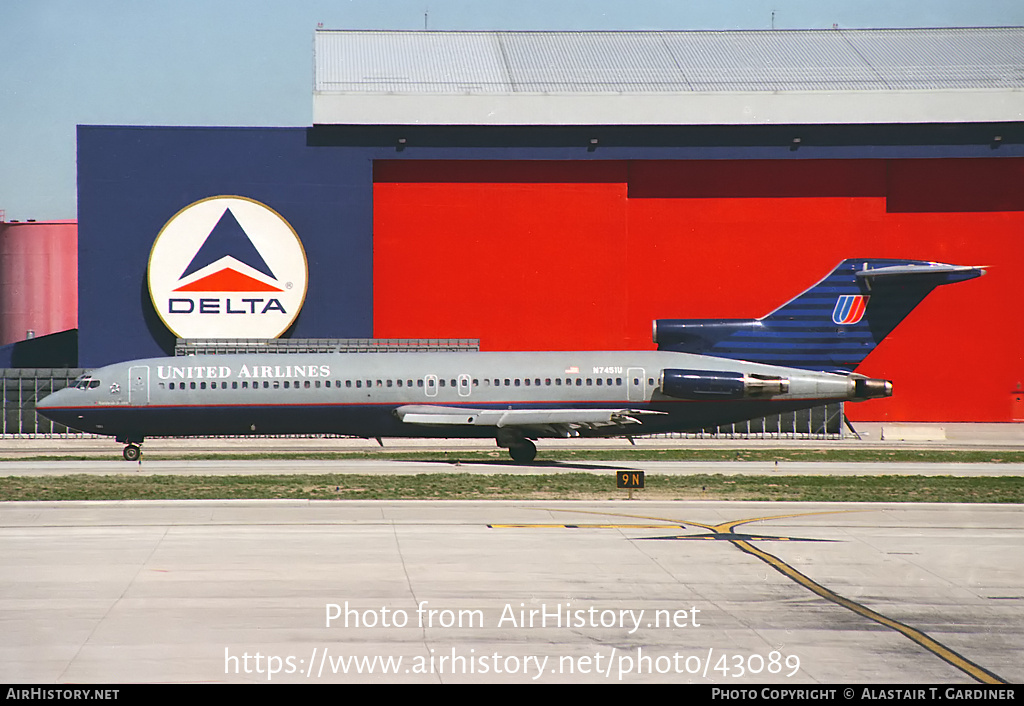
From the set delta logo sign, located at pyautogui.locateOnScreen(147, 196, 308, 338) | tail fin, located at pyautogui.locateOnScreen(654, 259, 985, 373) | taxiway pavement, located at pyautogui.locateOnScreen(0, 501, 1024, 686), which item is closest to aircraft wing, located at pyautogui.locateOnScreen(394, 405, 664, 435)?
tail fin, located at pyautogui.locateOnScreen(654, 259, 985, 373)

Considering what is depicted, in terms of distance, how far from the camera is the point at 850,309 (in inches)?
1481

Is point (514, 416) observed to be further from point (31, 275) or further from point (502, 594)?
point (31, 275)

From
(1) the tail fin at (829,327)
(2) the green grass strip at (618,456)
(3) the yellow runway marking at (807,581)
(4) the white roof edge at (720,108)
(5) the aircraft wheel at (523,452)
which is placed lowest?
(2) the green grass strip at (618,456)

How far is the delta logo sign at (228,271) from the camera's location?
51.4m

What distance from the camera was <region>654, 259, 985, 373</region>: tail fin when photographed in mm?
37562

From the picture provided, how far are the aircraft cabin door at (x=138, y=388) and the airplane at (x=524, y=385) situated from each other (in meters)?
0.05

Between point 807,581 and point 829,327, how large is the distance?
75.1 ft

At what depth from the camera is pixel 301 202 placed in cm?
5244

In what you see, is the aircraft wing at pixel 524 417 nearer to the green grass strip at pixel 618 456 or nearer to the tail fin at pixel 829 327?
the green grass strip at pixel 618 456

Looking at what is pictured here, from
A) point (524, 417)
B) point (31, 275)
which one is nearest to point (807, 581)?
point (524, 417)

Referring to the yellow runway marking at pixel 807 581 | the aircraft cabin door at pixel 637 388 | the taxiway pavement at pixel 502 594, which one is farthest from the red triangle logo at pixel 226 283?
the yellow runway marking at pixel 807 581

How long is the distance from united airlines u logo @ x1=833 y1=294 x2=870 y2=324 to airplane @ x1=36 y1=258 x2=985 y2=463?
35mm

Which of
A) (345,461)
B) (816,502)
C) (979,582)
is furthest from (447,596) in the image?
(345,461)

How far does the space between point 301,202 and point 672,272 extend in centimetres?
1827
